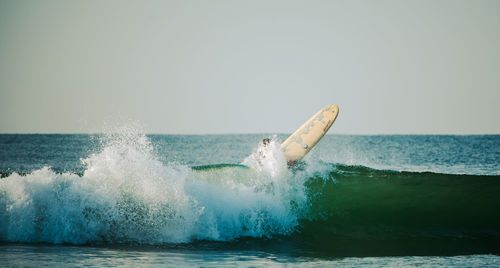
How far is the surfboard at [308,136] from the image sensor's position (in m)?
12.5

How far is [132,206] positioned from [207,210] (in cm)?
135

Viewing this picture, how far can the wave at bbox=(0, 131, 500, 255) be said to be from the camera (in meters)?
8.30

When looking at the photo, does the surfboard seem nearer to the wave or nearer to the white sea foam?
the wave

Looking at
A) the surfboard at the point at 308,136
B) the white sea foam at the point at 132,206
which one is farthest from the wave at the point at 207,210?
the surfboard at the point at 308,136

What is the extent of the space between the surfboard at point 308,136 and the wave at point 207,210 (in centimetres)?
154

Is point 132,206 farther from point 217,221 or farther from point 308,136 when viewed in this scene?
point 308,136

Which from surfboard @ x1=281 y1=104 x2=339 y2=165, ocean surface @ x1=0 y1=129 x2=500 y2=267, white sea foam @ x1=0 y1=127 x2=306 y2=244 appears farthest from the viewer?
surfboard @ x1=281 y1=104 x2=339 y2=165

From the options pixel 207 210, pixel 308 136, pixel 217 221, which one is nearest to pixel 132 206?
pixel 207 210

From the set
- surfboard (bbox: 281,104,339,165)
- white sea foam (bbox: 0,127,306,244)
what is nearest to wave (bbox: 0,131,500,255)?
white sea foam (bbox: 0,127,306,244)

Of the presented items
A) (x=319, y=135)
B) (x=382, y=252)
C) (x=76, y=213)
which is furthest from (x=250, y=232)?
(x=319, y=135)

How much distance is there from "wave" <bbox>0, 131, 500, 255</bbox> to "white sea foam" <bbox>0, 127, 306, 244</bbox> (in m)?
0.02

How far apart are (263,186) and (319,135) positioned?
3.43 meters

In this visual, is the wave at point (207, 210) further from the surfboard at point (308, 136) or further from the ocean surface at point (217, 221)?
the surfboard at point (308, 136)

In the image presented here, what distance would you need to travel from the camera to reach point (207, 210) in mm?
8773
